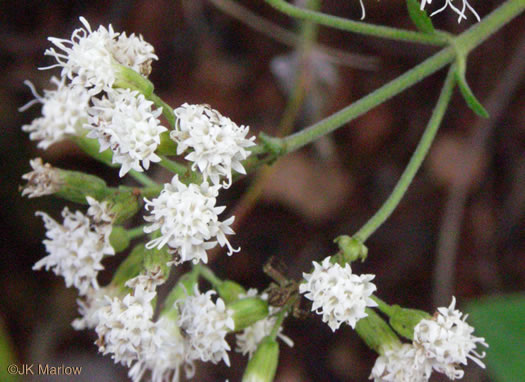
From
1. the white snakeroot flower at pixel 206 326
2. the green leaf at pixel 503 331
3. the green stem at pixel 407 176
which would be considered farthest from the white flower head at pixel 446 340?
the green leaf at pixel 503 331

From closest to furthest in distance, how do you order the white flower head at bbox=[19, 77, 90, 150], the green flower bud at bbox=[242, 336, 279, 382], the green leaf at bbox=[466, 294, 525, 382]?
the green flower bud at bbox=[242, 336, 279, 382] → the white flower head at bbox=[19, 77, 90, 150] → the green leaf at bbox=[466, 294, 525, 382]

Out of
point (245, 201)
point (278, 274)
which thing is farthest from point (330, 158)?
point (278, 274)

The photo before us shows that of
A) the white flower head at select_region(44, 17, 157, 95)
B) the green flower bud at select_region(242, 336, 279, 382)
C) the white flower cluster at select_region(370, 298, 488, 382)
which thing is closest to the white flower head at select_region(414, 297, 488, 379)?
the white flower cluster at select_region(370, 298, 488, 382)

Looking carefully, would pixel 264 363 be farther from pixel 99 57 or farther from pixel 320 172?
pixel 320 172

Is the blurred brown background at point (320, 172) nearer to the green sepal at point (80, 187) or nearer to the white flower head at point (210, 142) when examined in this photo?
the green sepal at point (80, 187)

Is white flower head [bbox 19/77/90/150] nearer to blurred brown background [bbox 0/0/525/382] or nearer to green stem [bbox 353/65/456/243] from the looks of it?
blurred brown background [bbox 0/0/525/382]
